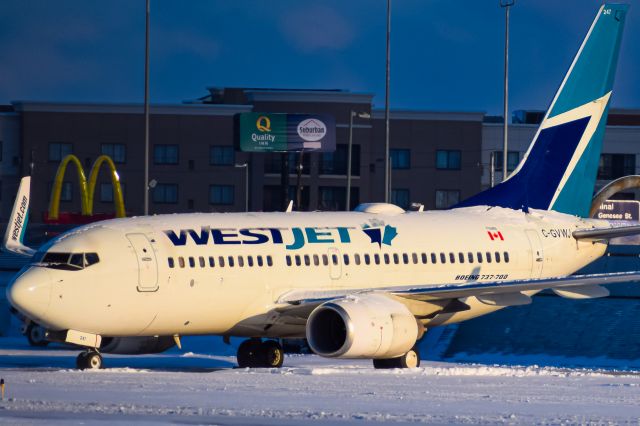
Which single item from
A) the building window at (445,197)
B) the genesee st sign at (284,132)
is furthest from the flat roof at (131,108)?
the genesee st sign at (284,132)

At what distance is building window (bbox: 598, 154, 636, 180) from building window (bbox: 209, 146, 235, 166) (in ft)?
100.0

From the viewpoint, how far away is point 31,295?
1145 inches

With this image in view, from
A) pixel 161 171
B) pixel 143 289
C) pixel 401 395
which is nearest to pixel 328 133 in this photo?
pixel 161 171

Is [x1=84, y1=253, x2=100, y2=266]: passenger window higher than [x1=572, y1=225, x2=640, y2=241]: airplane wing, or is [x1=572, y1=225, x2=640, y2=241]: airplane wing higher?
[x1=572, y1=225, x2=640, y2=241]: airplane wing

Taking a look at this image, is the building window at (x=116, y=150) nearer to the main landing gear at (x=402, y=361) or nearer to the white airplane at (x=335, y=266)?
the white airplane at (x=335, y=266)

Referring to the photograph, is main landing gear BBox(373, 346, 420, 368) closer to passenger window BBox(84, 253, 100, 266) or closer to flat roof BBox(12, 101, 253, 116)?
passenger window BBox(84, 253, 100, 266)

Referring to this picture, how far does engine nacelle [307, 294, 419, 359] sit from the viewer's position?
1198 inches

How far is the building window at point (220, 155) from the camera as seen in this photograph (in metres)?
106

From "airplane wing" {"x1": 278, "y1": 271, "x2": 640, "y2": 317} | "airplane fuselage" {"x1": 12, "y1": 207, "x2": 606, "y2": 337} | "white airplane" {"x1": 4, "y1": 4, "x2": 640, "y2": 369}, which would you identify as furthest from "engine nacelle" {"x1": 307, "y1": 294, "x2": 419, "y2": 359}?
"airplane fuselage" {"x1": 12, "y1": 207, "x2": 606, "y2": 337}

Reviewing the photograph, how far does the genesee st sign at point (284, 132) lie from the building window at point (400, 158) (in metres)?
28.3

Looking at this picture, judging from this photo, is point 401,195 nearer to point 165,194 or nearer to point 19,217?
point 165,194

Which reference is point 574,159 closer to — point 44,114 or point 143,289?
point 143,289

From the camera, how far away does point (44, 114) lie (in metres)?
106

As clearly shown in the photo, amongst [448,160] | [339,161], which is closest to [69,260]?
[339,161]
